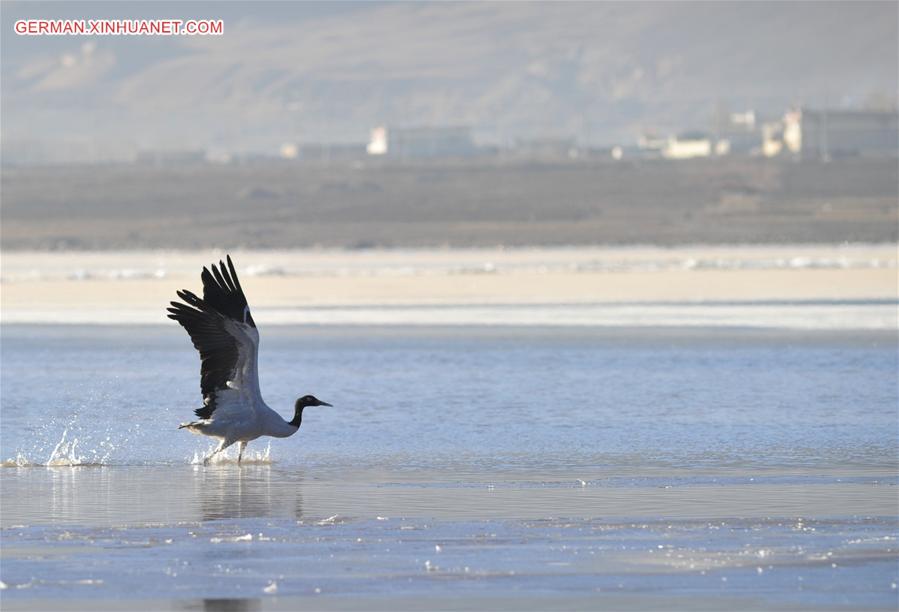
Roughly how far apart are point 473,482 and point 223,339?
1.82 meters

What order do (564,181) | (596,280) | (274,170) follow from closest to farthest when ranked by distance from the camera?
(596,280) < (564,181) < (274,170)

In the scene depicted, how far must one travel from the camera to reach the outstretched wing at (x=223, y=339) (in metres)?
11.5

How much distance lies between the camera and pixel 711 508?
10.4 meters

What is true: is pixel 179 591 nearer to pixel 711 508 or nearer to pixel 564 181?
pixel 711 508

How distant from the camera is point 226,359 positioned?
1166cm

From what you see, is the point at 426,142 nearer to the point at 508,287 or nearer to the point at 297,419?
the point at 508,287

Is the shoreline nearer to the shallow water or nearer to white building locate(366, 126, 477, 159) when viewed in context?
the shallow water

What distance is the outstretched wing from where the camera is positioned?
452 inches

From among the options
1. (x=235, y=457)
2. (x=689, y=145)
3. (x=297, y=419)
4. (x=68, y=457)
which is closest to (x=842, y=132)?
(x=689, y=145)

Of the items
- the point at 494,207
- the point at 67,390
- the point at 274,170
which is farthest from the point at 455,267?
the point at 274,170

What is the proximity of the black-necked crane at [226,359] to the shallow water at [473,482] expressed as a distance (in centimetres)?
39

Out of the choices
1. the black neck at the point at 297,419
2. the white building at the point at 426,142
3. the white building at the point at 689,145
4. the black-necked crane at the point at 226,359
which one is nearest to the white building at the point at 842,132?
the white building at the point at 689,145

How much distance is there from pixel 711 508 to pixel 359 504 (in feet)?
6.66

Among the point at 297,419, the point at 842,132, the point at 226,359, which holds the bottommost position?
the point at 297,419
